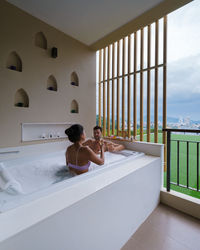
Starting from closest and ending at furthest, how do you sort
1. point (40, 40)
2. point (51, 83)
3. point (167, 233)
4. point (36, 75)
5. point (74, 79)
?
point (167, 233), point (36, 75), point (40, 40), point (51, 83), point (74, 79)

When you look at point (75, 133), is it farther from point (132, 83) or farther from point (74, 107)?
point (132, 83)

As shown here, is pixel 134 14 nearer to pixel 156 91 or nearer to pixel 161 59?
pixel 161 59

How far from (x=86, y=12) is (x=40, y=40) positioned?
3.07 feet

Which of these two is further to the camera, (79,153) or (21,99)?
(21,99)

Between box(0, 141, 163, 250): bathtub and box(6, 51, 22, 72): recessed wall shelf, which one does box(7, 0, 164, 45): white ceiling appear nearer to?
box(6, 51, 22, 72): recessed wall shelf

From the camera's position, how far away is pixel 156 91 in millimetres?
2453

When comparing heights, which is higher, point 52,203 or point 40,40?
point 40,40

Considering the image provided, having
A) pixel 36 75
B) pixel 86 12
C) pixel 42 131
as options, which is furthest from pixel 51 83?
pixel 86 12

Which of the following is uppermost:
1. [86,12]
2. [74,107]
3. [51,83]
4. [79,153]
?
[86,12]

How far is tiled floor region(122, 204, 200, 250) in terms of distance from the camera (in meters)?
1.27

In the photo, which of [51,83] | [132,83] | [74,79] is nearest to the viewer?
[51,83]

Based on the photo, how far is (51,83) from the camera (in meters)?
2.60

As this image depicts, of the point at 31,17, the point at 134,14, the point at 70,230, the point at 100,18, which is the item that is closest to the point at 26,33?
the point at 31,17

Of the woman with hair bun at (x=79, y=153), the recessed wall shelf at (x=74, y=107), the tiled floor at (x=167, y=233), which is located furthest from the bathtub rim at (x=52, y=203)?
the recessed wall shelf at (x=74, y=107)
